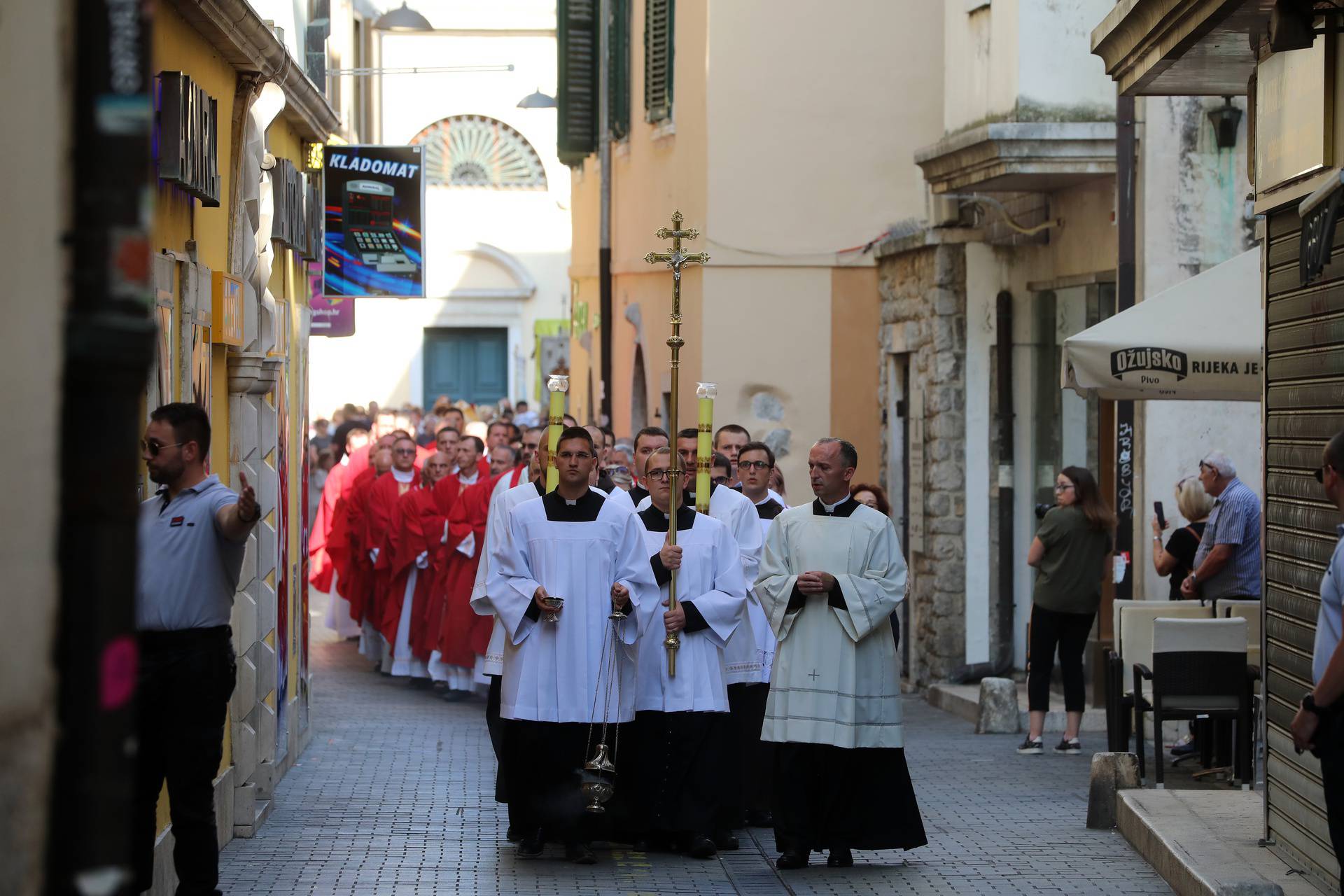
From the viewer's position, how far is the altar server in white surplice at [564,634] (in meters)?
9.29

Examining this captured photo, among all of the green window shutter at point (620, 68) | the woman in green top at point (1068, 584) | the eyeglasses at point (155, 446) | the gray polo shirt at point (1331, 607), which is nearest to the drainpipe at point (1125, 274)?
the woman in green top at point (1068, 584)

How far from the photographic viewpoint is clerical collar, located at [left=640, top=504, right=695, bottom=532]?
9828 mm

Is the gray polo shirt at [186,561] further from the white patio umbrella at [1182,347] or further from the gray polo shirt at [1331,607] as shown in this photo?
the white patio umbrella at [1182,347]

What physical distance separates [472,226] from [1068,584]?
2739 cm

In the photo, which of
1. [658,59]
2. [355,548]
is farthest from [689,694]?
[658,59]

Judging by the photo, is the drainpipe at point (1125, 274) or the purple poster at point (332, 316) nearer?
the drainpipe at point (1125, 274)

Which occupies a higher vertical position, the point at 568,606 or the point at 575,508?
the point at 575,508

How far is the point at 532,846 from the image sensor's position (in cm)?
930

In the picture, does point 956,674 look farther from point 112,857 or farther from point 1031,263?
Result: point 112,857

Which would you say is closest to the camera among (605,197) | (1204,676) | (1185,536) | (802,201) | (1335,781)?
(1335,781)

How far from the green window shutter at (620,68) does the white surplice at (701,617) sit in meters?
14.3

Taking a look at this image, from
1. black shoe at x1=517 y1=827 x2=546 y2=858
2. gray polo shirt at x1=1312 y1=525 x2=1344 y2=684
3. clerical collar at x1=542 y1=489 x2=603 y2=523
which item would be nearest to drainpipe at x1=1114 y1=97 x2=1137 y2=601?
clerical collar at x1=542 y1=489 x2=603 y2=523

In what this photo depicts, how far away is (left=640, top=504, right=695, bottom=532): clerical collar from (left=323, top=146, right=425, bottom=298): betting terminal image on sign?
485 centimetres

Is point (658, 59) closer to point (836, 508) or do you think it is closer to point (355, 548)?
point (355, 548)
